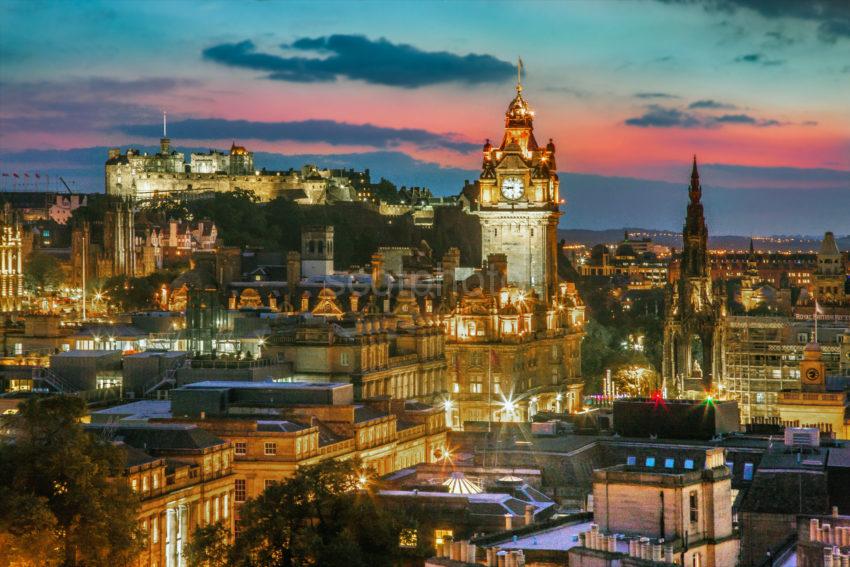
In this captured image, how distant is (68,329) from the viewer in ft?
462

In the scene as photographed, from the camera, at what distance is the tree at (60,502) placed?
6875 cm

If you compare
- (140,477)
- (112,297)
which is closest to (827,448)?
(140,477)

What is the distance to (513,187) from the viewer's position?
559ft

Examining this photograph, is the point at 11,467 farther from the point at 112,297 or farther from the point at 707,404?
the point at 112,297

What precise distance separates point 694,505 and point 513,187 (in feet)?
363

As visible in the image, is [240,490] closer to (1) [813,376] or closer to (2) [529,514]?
(2) [529,514]

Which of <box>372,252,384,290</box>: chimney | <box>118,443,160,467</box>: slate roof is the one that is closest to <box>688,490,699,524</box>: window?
<box>118,443,160,467</box>: slate roof

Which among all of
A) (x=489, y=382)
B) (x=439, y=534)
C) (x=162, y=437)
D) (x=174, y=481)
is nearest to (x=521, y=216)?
(x=489, y=382)

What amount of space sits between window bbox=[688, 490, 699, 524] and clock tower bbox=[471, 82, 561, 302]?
108m

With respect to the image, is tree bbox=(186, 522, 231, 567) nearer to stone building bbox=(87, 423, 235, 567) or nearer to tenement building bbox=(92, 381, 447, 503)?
stone building bbox=(87, 423, 235, 567)

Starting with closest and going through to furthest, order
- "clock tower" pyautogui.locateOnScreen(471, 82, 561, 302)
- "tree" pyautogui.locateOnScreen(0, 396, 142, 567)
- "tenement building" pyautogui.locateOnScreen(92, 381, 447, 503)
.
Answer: "tree" pyautogui.locateOnScreen(0, 396, 142, 567) → "tenement building" pyautogui.locateOnScreen(92, 381, 447, 503) → "clock tower" pyautogui.locateOnScreen(471, 82, 561, 302)

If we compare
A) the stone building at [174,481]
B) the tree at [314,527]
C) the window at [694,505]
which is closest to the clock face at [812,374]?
the stone building at [174,481]

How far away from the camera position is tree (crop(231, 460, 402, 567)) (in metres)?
68.3

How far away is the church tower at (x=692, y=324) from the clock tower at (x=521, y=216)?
12120mm
